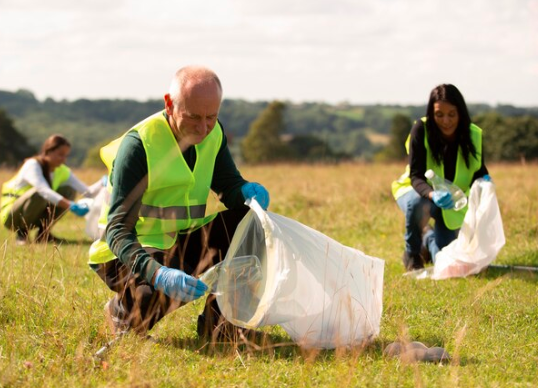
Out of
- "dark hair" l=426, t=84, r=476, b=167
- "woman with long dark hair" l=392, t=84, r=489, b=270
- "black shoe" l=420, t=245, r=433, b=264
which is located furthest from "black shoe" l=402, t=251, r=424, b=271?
"dark hair" l=426, t=84, r=476, b=167

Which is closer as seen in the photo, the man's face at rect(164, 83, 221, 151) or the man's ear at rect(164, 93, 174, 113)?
the man's face at rect(164, 83, 221, 151)

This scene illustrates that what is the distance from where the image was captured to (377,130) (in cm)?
8369

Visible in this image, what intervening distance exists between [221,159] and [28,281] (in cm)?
125

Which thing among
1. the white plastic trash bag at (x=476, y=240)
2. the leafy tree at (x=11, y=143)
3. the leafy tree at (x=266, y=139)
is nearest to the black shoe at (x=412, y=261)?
the white plastic trash bag at (x=476, y=240)

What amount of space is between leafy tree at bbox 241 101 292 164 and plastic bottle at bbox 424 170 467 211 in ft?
198

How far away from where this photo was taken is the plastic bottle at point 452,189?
5.61m

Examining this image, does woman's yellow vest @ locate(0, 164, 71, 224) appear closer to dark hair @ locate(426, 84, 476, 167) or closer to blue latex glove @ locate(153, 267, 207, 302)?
dark hair @ locate(426, 84, 476, 167)

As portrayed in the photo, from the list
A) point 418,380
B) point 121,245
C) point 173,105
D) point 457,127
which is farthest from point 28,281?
point 457,127

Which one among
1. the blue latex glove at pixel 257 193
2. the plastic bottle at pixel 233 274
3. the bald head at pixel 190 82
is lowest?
the plastic bottle at pixel 233 274

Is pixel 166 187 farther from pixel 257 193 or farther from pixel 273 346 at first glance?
pixel 273 346

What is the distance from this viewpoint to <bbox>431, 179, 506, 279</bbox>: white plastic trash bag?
5.29m

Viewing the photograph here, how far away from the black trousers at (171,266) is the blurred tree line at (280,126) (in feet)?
147

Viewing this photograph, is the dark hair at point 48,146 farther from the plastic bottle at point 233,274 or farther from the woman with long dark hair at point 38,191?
the plastic bottle at point 233,274

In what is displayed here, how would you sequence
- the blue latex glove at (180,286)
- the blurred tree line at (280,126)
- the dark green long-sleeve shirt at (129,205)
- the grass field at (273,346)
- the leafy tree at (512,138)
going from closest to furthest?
the grass field at (273,346) → the blue latex glove at (180,286) → the dark green long-sleeve shirt at (129,205) → the leafy tree at (512,138) → the blurred tree line at (280,126)
